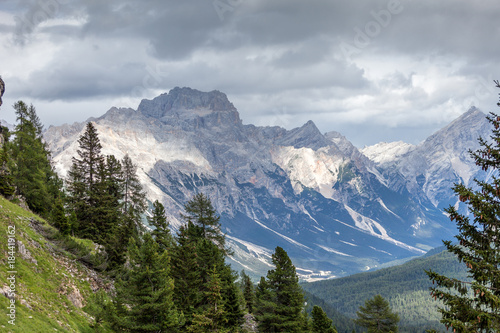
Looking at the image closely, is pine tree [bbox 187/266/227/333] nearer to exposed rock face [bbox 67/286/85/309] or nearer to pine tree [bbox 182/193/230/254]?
exposed rock face [bbox 67/286/85/309]

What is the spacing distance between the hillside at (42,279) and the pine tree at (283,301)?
67.9 ft

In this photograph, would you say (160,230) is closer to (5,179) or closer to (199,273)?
(199,273)

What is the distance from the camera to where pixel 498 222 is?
21953mm

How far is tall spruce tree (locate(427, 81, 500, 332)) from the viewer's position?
21.0 metres

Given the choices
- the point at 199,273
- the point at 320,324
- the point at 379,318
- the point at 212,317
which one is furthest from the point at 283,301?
the point at 379,318

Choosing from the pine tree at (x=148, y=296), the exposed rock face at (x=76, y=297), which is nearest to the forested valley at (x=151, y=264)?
the pine tree at (x=148, y=296)

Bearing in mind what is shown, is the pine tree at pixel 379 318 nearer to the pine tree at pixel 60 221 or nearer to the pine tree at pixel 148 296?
the pine tree at pixel 148 296

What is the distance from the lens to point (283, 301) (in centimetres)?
4925

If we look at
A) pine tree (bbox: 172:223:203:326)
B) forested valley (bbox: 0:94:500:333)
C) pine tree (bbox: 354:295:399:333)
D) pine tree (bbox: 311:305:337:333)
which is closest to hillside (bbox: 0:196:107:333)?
forested valley (bbox: 0:94:500:333)

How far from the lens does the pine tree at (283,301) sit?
48094mm

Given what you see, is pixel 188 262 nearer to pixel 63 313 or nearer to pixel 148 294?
pixel 148 294

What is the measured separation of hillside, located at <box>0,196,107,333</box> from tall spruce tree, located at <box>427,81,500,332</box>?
28644 mm

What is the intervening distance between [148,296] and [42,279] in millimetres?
10859

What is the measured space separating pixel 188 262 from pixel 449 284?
3425 centimetres
